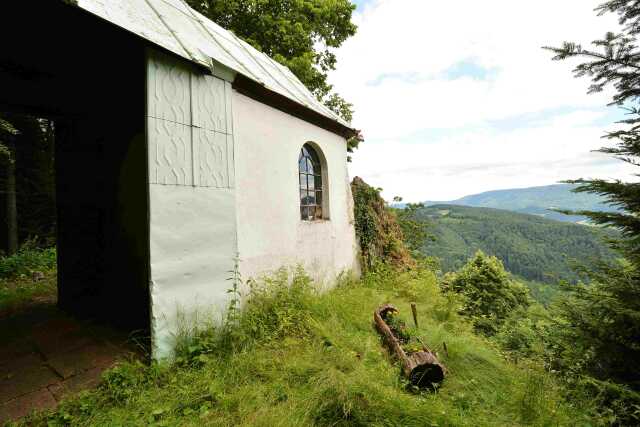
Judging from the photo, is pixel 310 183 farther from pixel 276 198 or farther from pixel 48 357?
pixel 48 357

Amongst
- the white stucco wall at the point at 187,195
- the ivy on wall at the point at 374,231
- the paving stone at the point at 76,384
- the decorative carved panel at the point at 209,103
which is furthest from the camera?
the ivy on wall at the point at 374,231

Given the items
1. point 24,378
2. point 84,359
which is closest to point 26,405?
point 24,378

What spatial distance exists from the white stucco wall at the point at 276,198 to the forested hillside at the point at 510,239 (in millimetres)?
58437

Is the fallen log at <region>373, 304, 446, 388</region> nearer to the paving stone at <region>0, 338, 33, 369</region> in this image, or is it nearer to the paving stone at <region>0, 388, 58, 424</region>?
the paving stone at <region>0, 388, 58, 424</region>

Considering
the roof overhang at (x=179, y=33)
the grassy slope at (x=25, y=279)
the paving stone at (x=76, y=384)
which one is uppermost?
the roof overhang at (x=179, y=33)

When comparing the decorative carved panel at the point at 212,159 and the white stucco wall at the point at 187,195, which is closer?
the white stucco wall at the point at 187,195

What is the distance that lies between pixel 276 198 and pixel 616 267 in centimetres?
472

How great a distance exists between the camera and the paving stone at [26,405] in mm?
2133

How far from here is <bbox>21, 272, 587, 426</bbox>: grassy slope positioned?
225cm

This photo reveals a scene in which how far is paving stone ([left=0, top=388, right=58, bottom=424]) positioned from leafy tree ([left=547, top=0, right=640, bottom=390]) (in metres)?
5.48

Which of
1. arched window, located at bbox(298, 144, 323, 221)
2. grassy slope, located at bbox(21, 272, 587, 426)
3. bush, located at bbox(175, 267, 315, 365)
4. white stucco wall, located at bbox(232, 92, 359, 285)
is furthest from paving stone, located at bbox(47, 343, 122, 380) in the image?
arched window, located at bbox(298, 144, 323, 221)

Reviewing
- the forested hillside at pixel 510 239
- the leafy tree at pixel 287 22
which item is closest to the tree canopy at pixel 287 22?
the leafy tree at pixel 287 22

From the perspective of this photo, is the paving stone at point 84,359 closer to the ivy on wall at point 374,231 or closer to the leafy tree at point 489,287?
the ivy on wall at point 374,231

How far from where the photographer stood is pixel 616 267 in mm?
3461
